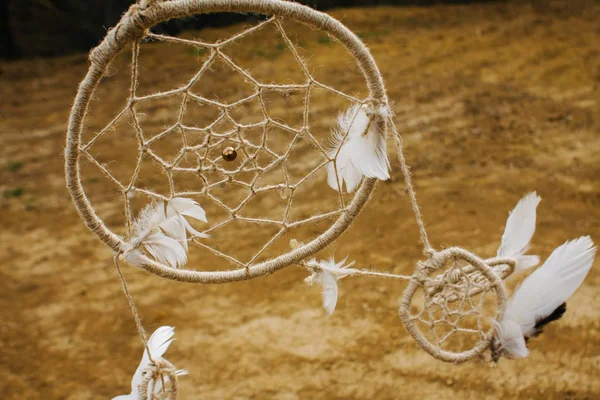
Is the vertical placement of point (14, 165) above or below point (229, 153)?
above

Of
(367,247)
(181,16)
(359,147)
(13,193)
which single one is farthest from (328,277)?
(13,193)

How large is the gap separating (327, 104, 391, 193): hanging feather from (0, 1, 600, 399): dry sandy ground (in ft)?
0.73

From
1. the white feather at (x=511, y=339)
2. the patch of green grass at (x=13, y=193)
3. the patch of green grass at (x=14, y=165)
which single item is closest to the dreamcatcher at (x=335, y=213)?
the white feather at (x=511, y=339)

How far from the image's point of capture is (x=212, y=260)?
2.26 m

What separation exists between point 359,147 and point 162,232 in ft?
1.35

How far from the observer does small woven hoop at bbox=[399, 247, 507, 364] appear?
956 millimetres

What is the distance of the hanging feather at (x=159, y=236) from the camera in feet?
3.29

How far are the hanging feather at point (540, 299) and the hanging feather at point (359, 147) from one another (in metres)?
0.33

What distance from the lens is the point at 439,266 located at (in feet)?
3.16

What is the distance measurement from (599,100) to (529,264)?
2622 mm

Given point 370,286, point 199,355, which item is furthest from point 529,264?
point 199,355

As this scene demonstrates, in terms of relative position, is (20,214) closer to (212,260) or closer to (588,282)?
(212,260)

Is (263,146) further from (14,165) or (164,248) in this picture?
(14,165)

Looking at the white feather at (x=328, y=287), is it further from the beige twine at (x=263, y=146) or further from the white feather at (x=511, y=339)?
the white feather at (x=511, y=339)
